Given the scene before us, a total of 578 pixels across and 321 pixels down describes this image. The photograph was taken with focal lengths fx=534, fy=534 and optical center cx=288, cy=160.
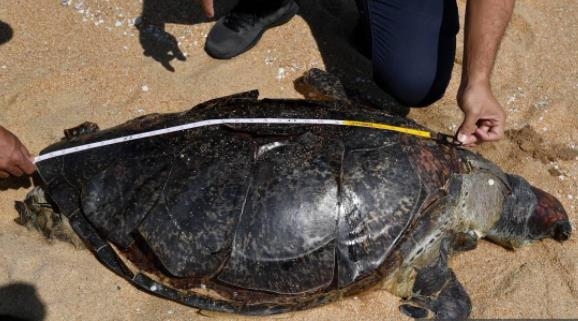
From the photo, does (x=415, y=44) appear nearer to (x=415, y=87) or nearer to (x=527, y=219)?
(x=415, y=87)

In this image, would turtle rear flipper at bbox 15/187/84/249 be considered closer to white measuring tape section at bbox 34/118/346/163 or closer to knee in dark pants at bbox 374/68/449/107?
white measuring tape section at bbox 34/118/346/163

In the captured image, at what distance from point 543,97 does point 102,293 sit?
2.73 metres

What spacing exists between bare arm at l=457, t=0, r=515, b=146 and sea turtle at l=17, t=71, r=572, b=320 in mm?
198

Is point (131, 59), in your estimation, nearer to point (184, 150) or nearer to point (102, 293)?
point (184, 150)

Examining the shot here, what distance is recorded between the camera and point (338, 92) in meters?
3.02

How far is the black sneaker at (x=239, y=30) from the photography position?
3334 mm

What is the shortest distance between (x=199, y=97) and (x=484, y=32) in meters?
1.59

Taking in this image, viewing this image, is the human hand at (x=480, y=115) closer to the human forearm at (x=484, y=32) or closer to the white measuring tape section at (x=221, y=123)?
the human forearm at (x=484, y=32)

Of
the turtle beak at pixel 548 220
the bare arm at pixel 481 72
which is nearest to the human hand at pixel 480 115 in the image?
the bare arm at pixel 481 72

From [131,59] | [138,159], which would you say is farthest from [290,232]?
[131,59]

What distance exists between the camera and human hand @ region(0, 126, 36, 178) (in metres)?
2.20

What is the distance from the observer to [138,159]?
7.44 feet

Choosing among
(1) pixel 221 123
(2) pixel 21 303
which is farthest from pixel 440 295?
(2) pixel 21 303

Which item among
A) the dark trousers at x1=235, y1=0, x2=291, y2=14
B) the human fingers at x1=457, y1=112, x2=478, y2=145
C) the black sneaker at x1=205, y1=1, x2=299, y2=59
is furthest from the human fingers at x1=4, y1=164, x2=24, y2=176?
the human fingers at x1=457, y1=112, x2=478, y2=145
